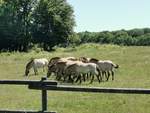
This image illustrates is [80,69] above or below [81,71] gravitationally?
above

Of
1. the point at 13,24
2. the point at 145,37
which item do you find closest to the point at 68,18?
the point at 13,24

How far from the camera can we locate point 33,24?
102062 mm

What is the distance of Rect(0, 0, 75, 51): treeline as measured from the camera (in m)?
96.6

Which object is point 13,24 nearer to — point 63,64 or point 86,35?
point 63,64

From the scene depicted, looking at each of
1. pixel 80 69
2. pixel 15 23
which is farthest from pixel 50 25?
pixel 80 69

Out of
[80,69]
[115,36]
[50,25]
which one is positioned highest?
[50,25]

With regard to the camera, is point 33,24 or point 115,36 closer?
point 33,24

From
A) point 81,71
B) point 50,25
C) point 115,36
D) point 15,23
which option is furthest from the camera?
point 115,36

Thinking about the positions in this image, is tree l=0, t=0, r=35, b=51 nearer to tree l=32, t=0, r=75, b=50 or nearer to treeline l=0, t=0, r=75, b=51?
treeline l=0, t=0, r=75, b=51

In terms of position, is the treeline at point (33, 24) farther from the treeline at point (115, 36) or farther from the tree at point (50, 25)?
the treeline at point (115, 36)

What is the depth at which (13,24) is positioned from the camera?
98.8 meters

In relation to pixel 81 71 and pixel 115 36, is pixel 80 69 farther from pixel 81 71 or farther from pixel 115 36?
pixel 115 36

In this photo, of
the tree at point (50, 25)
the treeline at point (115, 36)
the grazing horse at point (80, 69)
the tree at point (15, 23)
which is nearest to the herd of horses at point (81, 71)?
the grazing horse at point (80, 69)

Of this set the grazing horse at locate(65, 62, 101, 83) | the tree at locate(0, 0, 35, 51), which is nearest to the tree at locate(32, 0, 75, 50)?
the tree at locate(0, 0, 35, 51)
